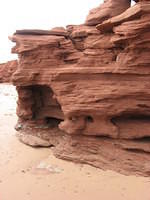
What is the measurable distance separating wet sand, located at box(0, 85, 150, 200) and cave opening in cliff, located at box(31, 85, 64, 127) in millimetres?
1796

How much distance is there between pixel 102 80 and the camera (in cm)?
793

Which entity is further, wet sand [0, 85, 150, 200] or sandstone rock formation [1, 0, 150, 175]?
sandstone rock formation [1, 0, 150, 175]

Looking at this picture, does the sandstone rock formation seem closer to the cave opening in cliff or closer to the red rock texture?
the cave opening in cliff

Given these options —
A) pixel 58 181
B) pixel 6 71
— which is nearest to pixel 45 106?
pixel 58 181

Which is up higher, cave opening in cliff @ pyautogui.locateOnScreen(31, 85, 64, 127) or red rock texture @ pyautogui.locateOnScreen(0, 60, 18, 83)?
cave opening in cliff @ pyautogui.locateOnScreen(31, 85, 64, 127)

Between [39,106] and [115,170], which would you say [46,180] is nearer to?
[115,170]

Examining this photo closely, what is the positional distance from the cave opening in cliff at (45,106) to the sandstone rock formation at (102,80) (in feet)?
2.96

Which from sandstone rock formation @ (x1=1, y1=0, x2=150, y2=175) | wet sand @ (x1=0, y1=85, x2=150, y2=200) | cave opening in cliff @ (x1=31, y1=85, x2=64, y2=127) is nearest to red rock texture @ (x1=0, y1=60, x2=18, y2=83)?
cave opening in cliff @ (x1=31, y1=85, x2=64, y2=127)

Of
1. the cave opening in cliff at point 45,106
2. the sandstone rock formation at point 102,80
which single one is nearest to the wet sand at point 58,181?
the sandstone rock formation at point 102,80

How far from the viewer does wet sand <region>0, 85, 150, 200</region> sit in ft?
22.9

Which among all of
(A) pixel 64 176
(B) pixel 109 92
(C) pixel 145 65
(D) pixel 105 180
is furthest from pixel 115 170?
Result: (C) pixel 145 65

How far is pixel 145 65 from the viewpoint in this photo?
7199 millimetres

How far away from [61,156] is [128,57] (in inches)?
148

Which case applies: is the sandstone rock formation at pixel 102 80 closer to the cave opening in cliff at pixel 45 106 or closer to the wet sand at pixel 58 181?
the wet sand at pixel 58 181
